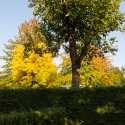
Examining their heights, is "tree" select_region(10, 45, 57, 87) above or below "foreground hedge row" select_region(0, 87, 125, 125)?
above

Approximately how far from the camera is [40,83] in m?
31.8

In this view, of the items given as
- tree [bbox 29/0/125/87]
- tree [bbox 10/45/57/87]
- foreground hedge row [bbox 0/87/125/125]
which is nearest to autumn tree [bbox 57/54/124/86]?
tree [bbox 10/45/57/87]

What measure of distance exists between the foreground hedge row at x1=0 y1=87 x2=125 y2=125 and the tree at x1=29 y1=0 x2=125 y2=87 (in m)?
7.07

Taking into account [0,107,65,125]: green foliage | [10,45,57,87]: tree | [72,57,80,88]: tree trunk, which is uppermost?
[10,45,57,87]: tree

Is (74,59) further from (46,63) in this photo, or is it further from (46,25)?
(46,63)

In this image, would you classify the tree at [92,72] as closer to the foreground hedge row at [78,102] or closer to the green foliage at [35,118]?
the foreground hedge row at [78,102]

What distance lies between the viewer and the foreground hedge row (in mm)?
13898

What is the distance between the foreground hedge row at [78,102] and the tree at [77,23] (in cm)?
707

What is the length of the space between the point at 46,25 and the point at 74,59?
4.30 metres

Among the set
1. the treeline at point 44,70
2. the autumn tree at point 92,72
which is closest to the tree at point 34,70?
the treeline at point 44,70

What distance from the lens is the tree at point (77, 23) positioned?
67.8ft

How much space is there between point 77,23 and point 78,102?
9687 mm

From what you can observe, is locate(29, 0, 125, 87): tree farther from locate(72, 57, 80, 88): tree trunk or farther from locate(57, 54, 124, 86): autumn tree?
locate(57, 54, 124, 86): autumn tree

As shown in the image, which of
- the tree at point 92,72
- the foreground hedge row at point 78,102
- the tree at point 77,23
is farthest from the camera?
the tree at point 92,72
